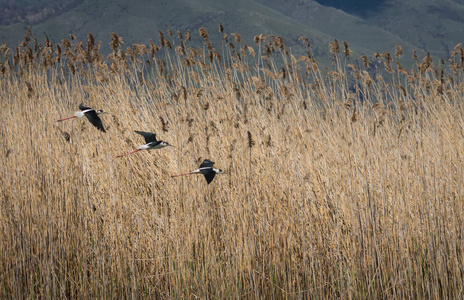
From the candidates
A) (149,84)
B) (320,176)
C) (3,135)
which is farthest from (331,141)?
(3,135)

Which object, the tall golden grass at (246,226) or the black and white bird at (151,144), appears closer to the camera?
the black and white bird at (151,144)

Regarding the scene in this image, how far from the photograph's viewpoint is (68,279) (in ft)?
10.9

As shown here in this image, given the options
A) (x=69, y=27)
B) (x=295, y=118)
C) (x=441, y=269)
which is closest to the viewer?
(x=441, y=269)

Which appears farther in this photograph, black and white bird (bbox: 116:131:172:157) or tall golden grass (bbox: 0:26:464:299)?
tall golden grass (bbox: 0:26:464:299)

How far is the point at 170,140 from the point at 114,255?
66.0 inches

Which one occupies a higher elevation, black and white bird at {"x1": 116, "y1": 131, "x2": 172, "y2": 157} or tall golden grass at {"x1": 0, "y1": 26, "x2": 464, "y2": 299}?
black and white bird at {"x1": 116, "y1": 131, "x2": 172, "y2": 157}

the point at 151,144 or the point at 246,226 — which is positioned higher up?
the point at 151,144

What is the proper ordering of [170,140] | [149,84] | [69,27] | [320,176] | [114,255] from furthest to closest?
[69,27] → [149,84] → [170,140] → [320,176] → [114,255]

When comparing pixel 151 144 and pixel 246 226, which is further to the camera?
pixel 246 226

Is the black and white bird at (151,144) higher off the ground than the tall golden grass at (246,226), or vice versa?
the black and white bird at (151,144)

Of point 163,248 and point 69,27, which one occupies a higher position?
point 69,27

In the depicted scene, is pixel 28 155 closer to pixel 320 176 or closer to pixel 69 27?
pixel 320 176

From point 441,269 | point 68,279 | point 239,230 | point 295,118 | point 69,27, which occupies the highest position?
point 69,27

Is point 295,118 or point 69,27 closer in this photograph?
point 295,118
